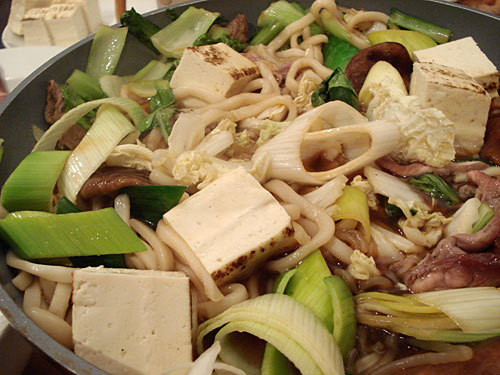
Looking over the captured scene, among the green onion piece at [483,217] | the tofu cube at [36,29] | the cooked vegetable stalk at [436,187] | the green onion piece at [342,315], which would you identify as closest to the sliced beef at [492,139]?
the cooked vegetable stalk at [436,187]

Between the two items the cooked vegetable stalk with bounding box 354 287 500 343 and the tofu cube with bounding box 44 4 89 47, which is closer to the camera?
the cooked vegetable stalk with bounding box 354 287 500 343

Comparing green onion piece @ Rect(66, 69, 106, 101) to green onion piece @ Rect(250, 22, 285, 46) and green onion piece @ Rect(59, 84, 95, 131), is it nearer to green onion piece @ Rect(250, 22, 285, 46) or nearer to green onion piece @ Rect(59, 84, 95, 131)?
green onion piece @ Rect(59, 84, 95, 131)

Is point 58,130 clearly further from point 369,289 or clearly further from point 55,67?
point 369,289

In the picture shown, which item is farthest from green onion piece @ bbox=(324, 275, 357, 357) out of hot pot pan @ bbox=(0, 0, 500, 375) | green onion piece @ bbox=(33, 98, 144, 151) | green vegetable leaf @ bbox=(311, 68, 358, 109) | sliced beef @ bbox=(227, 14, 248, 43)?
sliced beef @ bbox=(227, 14, 248, 43)

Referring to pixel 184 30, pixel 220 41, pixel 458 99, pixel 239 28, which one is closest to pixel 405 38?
pixel 458 99

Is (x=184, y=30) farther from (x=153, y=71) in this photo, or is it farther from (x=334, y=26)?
(x=334, y=26)

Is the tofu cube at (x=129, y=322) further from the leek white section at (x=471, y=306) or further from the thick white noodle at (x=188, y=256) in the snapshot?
the leek white section at (x=471, y=306)

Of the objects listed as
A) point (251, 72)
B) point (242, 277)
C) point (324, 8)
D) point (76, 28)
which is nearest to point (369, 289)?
point (242, 277)
